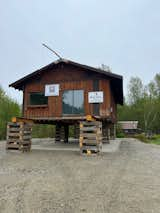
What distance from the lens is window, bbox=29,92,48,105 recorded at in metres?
11.9

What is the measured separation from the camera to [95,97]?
36.1 ft

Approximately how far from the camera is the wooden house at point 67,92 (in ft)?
36.3

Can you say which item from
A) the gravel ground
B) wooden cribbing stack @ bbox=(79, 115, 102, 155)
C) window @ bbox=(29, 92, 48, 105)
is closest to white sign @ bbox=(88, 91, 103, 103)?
wooden cribbing stack @ bbox=(79, 115, 102, 155)

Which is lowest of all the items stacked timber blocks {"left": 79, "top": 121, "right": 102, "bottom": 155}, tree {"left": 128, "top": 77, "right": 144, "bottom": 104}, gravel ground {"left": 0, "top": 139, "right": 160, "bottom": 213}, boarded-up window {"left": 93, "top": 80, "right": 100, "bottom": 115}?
gravel ground {"left": 0, "top": 139, "right": 160, "bottom": 213}

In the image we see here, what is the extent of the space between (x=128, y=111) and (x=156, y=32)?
73.6 ft

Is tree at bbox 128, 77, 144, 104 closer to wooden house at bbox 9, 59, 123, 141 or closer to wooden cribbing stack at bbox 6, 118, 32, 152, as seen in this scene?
wooden house at bbox 9, 59, 123, 141

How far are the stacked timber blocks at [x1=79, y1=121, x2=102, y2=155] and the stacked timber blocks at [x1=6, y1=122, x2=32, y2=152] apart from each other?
3.05 metres

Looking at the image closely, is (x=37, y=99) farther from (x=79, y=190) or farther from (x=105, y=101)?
(x=79, y=190)

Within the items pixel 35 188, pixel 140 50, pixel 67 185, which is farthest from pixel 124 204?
pixel 140 50

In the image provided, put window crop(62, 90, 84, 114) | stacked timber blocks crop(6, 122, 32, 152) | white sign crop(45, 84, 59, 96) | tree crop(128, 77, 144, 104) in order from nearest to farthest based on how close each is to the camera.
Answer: stacked timber blocks crop(6, 122, 32, 152) → window crop(62, 90, 84, 114) → white sign crop(45, 84, 59, 96) → tree crop(128, 77, 144, 104)

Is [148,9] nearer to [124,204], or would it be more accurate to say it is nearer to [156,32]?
[156,32]

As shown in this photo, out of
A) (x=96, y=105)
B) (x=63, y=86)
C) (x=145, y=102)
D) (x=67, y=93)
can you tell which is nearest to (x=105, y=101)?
(x=96, y=105)

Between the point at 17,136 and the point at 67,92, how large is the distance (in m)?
3.76

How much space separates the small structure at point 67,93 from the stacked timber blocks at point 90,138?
160 cm
